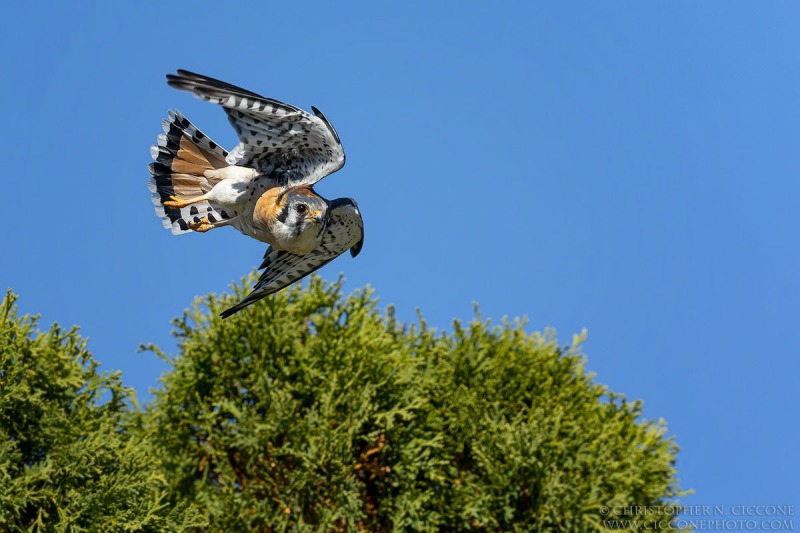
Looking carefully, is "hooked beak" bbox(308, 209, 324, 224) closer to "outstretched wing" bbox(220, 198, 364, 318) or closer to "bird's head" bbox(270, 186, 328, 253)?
"bird's head" bbox(270, 186, 328, 253)

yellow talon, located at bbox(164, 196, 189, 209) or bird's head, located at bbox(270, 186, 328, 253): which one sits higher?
yellow talon, located at bbox(164, 196, 189, 209)

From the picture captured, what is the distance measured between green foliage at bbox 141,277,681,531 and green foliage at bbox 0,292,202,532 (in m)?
1.43

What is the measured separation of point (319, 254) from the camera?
10.6 m

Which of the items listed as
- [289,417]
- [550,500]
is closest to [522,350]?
[550,500]

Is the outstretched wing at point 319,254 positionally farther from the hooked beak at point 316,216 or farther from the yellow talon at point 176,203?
the yellow talon at point 176,203

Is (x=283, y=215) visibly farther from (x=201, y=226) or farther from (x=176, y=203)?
(x=176, y=203)

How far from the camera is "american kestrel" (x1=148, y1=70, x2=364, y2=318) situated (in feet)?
30.8

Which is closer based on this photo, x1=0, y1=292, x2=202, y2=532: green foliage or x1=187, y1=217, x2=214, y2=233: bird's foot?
x1=187, y1=217, x2=214, y2=233: bird's foot

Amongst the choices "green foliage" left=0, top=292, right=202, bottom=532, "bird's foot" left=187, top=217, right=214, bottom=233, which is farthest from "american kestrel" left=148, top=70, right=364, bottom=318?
"green foliage" left=0, top=292, right=202, bottom=532

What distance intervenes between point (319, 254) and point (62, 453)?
9.22m

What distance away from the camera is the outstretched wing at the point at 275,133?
9250mm

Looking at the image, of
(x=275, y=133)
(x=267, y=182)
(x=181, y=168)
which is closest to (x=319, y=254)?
(x=267, y=182)

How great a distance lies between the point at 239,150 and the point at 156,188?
5.55 feet

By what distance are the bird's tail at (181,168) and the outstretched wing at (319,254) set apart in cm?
81
